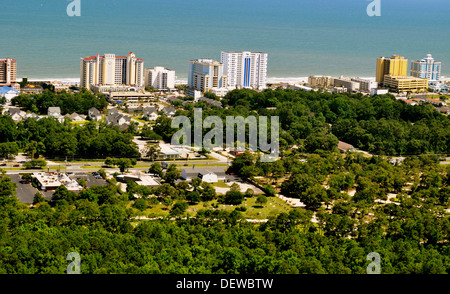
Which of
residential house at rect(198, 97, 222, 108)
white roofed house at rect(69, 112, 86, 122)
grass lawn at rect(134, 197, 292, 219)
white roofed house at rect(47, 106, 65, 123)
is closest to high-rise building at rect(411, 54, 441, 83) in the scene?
residential house at rect(198, 97, 222, 108)

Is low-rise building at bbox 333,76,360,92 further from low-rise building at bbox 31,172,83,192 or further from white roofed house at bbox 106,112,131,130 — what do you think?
low-rise building at bbox 31,172,83,192

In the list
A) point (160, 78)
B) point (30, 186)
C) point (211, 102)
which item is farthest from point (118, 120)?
point (160, 78)

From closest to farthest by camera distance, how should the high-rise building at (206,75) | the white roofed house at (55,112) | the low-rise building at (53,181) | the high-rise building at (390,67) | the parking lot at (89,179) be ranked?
the low-rise building at (53,181)
the parking lot at (89,179)
the white roofed house at (55,112)
the high-rise building at (206,75)
the high-rise building at (390,67)

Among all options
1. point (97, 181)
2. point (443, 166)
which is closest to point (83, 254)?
point (97, 181)

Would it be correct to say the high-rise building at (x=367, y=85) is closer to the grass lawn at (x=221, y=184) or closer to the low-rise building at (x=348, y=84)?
the low-rise building at (x=348, y=84)

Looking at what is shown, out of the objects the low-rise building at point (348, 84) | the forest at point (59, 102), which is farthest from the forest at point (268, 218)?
the low-rise building at point (348, 84)

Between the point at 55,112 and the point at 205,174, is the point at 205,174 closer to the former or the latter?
the point at 205,174
